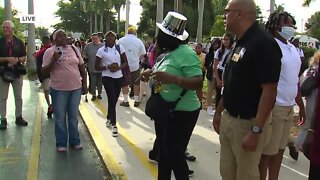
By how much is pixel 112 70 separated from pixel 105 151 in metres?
1.58

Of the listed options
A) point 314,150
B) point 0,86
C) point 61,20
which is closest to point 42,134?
point 0,86

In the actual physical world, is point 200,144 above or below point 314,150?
below

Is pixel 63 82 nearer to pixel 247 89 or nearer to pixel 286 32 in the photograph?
pixel 286 32

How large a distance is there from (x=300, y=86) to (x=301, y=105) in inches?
23.6

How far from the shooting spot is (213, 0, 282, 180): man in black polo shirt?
2951 mm

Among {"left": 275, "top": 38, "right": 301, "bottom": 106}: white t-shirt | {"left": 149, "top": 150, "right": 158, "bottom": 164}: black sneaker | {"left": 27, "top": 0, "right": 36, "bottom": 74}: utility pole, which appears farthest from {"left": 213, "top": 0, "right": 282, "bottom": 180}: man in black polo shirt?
{"left": 27, "top": 0, "right": 36, "bottom": 74}: utility pole

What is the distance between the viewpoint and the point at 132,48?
10.1 metres

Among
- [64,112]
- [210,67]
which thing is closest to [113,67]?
[64,112]

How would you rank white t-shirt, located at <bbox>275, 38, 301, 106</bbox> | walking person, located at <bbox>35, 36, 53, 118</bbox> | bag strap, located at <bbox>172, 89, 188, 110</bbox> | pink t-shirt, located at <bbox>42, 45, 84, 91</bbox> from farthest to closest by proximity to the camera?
walking person, located at <bbox>35, 36, 53, 118</bbox>, pink t-shirt, located at <bbox>42, 45, 84, 91</bbox>, white t-shirt, located at <bbox>275, 38, 301, 106</bbox>, bag strap, located at <bbox>172, 89, 188, 110</bbox>

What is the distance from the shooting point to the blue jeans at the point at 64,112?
20.3 ft

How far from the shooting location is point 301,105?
457cm

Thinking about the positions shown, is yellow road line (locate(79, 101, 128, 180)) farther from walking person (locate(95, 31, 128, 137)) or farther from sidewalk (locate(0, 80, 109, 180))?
walking person (locate(95, 31, 128, 137))

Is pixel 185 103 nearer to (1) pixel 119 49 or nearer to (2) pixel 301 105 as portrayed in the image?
(2) pixel 301 105

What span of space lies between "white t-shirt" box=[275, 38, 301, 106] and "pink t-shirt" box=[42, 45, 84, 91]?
322 cm
